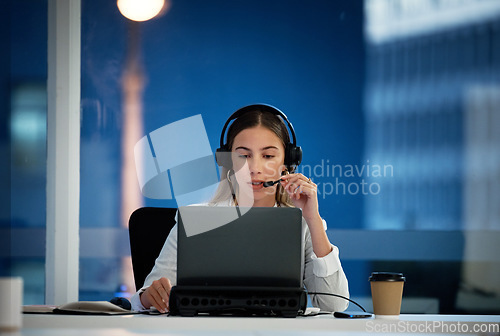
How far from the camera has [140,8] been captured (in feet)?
11.4

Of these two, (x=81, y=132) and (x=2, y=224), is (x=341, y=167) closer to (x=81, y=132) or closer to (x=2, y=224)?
(x=81, y=132)

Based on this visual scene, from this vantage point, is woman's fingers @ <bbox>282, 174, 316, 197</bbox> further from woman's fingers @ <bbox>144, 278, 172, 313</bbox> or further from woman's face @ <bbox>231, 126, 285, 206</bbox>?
woman's fingers @ <bbox>144, 278, 172, 313</bbox>

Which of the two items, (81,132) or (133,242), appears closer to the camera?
(133,242)

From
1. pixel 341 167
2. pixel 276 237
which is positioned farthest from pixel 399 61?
pixel 276 237

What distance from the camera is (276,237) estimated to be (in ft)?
4.64

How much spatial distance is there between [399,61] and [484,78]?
477 mm

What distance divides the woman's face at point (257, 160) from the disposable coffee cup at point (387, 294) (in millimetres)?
687

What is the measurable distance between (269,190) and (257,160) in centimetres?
16

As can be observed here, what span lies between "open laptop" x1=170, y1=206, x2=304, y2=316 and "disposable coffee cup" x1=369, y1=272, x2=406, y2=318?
0.24m

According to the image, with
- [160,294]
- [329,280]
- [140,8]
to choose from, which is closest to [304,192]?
[329,280]

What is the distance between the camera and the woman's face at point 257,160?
2.12 metres

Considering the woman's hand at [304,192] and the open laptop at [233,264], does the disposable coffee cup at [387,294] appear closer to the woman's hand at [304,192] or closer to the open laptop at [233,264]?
the open laptop at [233,264]

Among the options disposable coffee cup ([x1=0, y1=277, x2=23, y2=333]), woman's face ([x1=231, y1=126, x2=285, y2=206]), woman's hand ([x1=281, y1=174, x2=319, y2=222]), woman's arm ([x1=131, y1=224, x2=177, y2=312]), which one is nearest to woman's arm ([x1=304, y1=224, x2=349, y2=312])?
woman's hand ([x1=281, y1=174, x2=319, y2=222])

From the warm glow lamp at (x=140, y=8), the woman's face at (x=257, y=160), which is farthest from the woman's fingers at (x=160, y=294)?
the warm glow lamp at (x=140, y=8)
